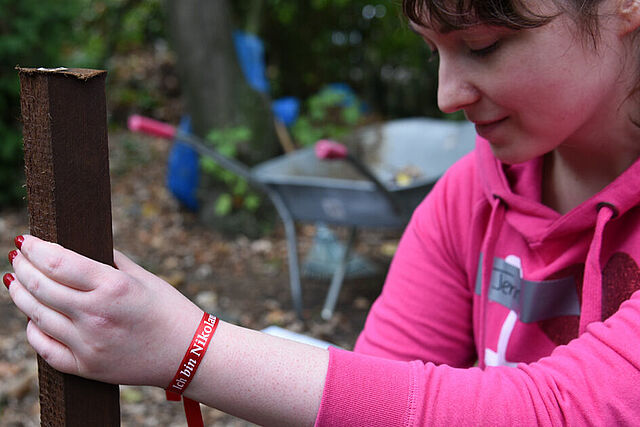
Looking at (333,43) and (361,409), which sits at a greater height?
(333,43)

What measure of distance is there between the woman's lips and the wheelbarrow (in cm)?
177

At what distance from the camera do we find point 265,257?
4918 mm

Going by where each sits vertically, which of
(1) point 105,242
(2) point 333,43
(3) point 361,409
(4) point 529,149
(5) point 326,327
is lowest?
(5) point 326,327

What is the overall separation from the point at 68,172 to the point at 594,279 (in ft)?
2.64

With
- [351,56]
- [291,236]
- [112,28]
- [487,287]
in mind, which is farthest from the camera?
[351,56]

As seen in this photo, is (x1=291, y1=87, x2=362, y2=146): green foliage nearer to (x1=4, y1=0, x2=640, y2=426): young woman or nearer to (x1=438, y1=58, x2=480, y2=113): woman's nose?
(x1=4, y1=0, x2=640, y2=426): young woman

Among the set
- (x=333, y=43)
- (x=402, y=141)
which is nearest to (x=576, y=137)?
(x=402, y=141)

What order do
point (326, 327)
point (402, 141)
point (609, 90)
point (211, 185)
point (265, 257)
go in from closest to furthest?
1. point (609, 90)
2. point (326, 327)
3. point (402, 141)
4. point (265, 257)
5. point (211, 185)

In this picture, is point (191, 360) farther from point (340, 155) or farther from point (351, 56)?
point (351, 56)

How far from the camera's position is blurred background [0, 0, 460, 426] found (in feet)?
13.1

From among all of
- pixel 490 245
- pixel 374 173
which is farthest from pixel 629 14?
pixel 374 173

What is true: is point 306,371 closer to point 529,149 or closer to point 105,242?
point 105,242

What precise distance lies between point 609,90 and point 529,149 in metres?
0.15

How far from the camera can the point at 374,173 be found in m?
4.17
